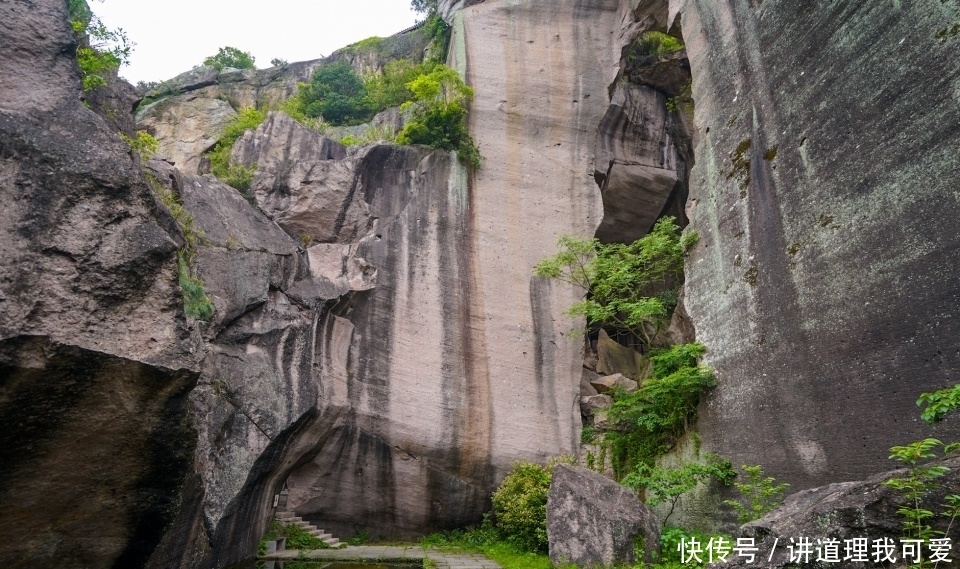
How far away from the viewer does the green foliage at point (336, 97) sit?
20.5 m

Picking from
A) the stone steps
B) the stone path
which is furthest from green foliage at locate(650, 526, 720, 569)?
the stone steps

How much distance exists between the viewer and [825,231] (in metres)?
8.07

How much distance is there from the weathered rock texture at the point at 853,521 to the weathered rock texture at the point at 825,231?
8.65ft

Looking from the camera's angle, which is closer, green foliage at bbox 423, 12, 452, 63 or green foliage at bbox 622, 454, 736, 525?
green foliage at bbox 622, 454, 736, 525

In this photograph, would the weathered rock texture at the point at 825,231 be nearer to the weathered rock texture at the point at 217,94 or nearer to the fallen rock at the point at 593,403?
the fallen rock at the point at 593,403

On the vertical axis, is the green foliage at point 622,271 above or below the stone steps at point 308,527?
above

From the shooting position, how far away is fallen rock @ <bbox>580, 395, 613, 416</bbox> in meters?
13.9

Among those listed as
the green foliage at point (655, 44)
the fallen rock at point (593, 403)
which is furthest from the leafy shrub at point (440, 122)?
the fallen rock at point (593, 403)

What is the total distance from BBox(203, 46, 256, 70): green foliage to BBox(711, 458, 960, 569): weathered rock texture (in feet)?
84.0

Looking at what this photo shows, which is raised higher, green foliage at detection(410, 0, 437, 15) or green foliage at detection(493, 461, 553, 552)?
green foliage at detection(410, 0, 437, 15)

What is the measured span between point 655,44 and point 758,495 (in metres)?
13.5

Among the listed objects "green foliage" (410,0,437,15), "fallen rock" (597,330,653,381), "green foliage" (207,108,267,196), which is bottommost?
"fallen rock" (597,330,653,381)

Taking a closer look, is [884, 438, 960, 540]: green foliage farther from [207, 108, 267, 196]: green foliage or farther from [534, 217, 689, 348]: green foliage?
[207, 108, 267, 196]: green foliage

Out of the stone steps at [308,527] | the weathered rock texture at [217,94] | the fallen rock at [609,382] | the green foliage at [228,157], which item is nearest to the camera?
the stone steps at [308,527]
